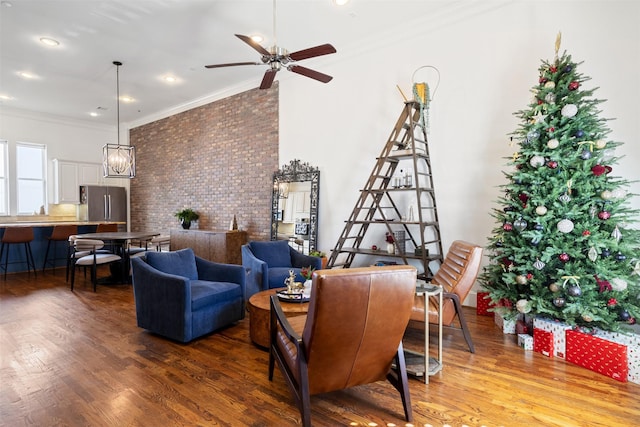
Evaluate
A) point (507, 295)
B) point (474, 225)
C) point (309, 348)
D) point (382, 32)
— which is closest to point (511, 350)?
point (507, 295)

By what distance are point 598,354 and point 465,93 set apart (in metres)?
3.16

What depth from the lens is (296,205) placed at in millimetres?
5953

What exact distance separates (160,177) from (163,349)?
6728 millimetres

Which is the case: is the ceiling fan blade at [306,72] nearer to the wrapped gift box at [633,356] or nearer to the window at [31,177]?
the wrapped gift box at [633,356]

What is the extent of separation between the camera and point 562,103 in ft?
10.0

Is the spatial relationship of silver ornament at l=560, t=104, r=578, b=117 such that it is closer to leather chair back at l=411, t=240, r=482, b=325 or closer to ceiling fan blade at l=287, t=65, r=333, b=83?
leather chair back at l=411, t=240, r=482, b=325

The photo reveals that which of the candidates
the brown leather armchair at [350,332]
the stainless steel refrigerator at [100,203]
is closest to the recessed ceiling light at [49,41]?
the stainless steel refrigerator at [100,203]

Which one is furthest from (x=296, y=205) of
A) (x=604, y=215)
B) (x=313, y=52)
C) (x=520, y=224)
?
(x=604, y=215)

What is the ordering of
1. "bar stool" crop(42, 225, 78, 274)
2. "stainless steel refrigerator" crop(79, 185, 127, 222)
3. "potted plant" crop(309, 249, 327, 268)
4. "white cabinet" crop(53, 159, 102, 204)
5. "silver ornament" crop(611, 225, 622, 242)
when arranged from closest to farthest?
"silver ornament" crop(611, 225, 622, 242)
"potted plant" crop(309, 249, 327, 268)
"bar stool" crop(42, 225, 78, 274)
"white cabinet" crop(53, 159, 102, 204)
"stainless steel refrigerator" crop(79, 185, 127, 222)

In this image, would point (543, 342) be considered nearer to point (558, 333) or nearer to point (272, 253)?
point (558, 333)

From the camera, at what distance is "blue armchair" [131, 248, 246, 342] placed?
122 inches

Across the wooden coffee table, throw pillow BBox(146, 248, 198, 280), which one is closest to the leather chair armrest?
throw pillow BBox(146, 248, 198, 280)

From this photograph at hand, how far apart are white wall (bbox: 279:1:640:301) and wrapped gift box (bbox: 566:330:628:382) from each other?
5.11ft

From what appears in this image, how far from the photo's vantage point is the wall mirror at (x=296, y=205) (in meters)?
5.73
